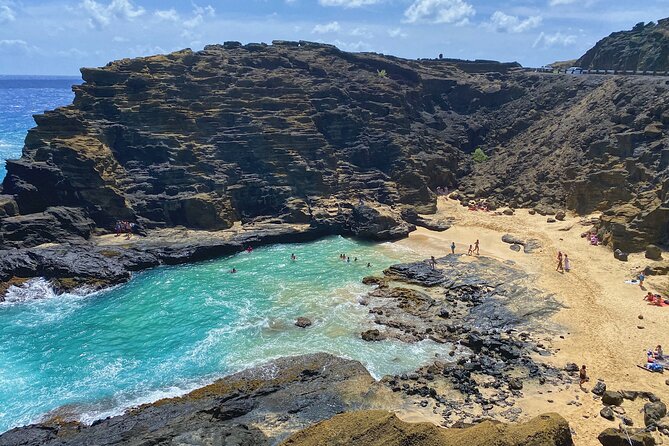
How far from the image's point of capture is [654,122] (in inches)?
1980

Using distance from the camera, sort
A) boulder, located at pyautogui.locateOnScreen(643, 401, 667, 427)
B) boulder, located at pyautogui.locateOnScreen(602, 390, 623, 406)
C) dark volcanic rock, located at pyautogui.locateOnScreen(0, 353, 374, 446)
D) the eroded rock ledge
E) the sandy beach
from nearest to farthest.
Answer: the eroded rock ledge < dark volcanic rock, located at pyautogui.locateOnScreen(0, 353, 374, 446) < boulder, located at pyautogui.locateOnScreen(643, 401, 667, 427) < boulder, located at pyautogui.locateOnScreen(602, 390, 623, 406) < the sandy beach

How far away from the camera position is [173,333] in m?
32.5

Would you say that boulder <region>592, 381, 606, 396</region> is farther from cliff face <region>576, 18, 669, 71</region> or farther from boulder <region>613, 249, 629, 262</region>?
cliff face <region>576, 18, 669, 71</region>

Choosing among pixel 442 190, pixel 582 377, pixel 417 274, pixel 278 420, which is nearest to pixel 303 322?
pixel 417 274

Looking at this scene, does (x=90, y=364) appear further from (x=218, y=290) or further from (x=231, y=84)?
(x=231, y=84)

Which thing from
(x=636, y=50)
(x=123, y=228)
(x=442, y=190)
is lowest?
(x=123, y=228)

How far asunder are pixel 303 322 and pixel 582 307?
18473 millimetres

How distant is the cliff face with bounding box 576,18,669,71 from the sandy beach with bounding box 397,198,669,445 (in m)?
29.6

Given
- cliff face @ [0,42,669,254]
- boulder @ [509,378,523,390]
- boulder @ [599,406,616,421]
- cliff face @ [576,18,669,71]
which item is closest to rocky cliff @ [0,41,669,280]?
cliff face @ [0,42,669,254]

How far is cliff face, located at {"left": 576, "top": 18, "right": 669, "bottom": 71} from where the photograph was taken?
2505 inches

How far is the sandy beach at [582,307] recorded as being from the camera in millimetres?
23562

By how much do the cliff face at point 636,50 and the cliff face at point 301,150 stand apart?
6.90m

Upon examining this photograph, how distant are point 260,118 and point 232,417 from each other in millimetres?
43246

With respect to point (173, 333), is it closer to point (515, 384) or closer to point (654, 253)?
point (515, 384)
